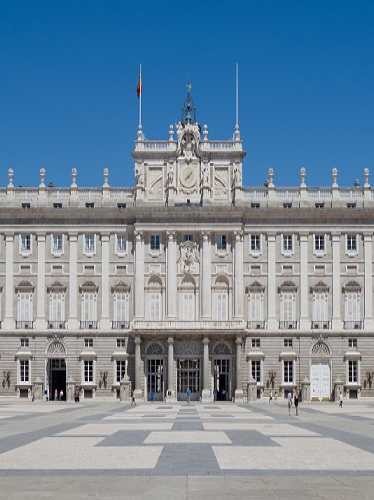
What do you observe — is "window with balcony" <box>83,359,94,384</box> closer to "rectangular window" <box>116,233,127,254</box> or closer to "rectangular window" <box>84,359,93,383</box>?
"rectangular window" <box>84,359,93,383</box>

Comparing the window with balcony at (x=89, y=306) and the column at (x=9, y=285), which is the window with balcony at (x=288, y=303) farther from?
the column at (x=9, y=285)

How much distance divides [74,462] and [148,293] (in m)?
56.0

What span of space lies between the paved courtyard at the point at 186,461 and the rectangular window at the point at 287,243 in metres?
41.8

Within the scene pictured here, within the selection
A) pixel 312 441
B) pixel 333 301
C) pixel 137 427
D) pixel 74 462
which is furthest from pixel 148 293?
pixel 74 462

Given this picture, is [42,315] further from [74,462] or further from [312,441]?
[74,462]

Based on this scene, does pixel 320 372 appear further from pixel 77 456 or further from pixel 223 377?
pixel 77 456

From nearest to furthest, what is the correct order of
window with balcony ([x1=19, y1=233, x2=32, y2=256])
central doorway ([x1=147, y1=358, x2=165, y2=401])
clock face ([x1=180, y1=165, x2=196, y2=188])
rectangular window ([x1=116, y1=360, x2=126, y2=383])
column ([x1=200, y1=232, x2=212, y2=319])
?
central doorway ([x1=147, y1=358, x2=165, y2=401]) < rectangular window ([x1=116, y1=360, x2=126, y2=383]) < column ([x1=200, y1=232, x2=212, y2=319]) < window with balcony ([x1=19, y1=233, x2=32, y2=256]) < clock face ([x1=180, y1=165, x2=196, y2=188])

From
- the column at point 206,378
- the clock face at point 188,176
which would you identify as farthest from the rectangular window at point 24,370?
the clock face at point 188,176

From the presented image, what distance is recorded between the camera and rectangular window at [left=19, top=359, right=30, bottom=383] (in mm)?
78056

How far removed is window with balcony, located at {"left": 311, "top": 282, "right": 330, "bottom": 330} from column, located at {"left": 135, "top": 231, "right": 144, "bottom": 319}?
543 inches

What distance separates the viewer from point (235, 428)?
37.0 m

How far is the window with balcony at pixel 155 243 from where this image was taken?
79.0m

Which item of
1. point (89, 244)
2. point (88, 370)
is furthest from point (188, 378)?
point (89, 244)

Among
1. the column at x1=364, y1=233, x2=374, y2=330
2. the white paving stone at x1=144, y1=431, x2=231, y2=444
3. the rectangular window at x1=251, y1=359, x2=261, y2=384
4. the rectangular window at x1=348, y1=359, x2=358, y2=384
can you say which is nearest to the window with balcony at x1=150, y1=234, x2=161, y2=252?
the rectangular window at x1=251, y1=359, x2=261, y2=384
